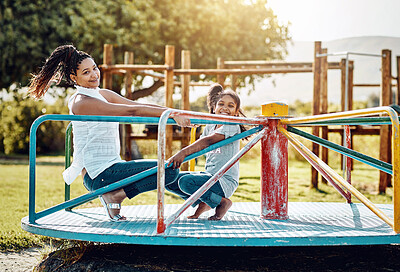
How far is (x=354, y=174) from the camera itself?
12523 mm

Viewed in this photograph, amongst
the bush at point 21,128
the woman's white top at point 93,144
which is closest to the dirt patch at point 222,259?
the woman's white top at point 93,144

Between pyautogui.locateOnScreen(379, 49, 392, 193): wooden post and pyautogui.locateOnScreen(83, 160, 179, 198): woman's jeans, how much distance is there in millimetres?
5996

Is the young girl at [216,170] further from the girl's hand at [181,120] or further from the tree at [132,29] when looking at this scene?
the tree at [132,29]

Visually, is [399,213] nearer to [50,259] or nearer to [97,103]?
[97,103]

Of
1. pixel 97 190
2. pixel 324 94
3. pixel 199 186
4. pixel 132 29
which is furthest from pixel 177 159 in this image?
pixel 132 29

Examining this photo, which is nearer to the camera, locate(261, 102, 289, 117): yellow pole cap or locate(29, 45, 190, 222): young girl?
locate(29, 45, 190, 222): young girl

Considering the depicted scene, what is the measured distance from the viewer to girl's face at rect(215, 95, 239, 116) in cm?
410

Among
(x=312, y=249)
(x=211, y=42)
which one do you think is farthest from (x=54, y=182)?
(x=211, y=42)

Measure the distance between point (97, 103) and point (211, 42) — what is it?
49.4 feet

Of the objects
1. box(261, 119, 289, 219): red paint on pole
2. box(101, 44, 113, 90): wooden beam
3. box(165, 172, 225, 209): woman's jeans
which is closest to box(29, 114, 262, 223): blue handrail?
box(261, 119, 289, 219): red paint on pole

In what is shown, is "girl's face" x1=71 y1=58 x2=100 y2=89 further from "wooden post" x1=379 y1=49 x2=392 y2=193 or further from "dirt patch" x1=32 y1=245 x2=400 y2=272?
"wooden post" x1=379 y1=49 x2=392 y2=193

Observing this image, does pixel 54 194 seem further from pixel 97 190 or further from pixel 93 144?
pixel 97 190

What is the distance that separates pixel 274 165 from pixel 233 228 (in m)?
0.63

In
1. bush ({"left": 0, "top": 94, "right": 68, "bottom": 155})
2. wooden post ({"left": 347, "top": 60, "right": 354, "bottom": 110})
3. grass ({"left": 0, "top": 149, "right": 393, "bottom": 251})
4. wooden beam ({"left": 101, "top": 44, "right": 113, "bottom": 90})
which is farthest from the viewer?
bush ({"left": 0, "top": 94, "right": 68, "bottom": 155})
